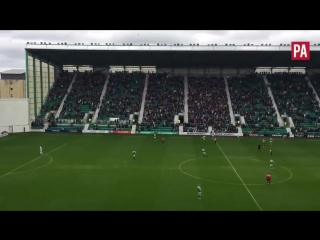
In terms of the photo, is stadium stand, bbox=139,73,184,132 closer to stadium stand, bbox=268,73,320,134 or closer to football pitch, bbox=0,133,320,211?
football pitch, bbox=0,133,320,211

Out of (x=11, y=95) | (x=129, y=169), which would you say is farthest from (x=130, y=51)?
(x=11, y=95)

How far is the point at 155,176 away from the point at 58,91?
4424cm

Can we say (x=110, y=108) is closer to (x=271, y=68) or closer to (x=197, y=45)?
(x=197, y=45)

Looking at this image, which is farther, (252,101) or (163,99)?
(163,99)

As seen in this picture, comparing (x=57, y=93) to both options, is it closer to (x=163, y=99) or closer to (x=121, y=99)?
(x=121, y=99)

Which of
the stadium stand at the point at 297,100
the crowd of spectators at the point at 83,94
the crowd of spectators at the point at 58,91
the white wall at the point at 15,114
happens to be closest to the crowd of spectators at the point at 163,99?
the crowd of spectators at the point at 83,94

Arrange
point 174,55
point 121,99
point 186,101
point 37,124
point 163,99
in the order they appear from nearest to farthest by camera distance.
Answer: point 37,124
point 174,55
point 186,101
point 121,99
point 163,99

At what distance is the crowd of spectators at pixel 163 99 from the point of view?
181ft

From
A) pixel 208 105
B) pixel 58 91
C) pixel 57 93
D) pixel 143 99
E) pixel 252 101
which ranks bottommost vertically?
pixel 208 105

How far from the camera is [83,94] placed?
6222 cm

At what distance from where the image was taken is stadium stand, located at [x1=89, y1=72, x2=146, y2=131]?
5434cm

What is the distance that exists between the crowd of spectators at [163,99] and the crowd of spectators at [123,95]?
204 cm

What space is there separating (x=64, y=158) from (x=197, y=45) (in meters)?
31.1

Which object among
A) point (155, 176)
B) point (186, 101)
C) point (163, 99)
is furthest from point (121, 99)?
→ point (155, 176)
